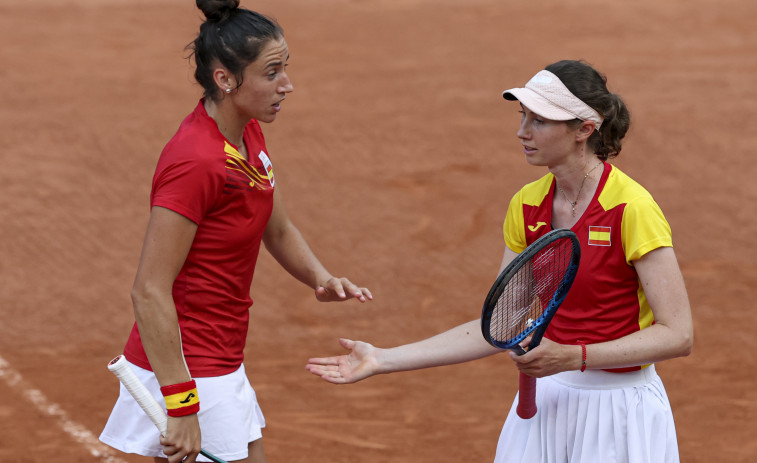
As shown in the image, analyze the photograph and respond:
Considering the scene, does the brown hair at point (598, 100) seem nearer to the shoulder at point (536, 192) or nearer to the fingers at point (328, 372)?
the shoulder at point (536, 192)

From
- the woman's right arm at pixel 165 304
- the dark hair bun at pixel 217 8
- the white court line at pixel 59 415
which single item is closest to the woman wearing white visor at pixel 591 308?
the woman's right arm at pixel 165 304

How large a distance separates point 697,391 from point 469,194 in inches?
144

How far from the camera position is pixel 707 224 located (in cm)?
973

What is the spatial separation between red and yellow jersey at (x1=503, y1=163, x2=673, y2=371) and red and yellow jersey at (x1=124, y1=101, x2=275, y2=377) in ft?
3.40

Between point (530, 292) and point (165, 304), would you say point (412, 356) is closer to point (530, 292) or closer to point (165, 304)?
point (530, 292)

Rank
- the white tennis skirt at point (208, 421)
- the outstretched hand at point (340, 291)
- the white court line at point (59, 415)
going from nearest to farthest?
the white tennis skirt at point (208, 421) → the outstretched hand at point (340, 291) → the white court line at point (59, 415)

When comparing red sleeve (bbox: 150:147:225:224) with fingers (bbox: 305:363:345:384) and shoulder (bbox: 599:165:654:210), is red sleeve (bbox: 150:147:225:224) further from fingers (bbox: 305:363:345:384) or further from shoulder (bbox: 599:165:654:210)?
shoulder (bbox: 599:165:654:210)

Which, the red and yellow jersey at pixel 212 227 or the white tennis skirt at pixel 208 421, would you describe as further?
the white tennis skirt at pixel 208 421

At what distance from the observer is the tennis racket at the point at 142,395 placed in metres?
3.49

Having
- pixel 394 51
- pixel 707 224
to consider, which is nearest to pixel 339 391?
pixel 707 224

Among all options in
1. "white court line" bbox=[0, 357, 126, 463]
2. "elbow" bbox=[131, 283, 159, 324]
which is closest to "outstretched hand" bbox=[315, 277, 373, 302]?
"elbow" bbox=[131, 283, 159, 324]

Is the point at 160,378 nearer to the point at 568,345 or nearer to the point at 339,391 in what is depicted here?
the point at 568,345

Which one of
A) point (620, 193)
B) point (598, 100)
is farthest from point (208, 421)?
point (598, 100)

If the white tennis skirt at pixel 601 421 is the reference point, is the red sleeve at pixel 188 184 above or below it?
above
